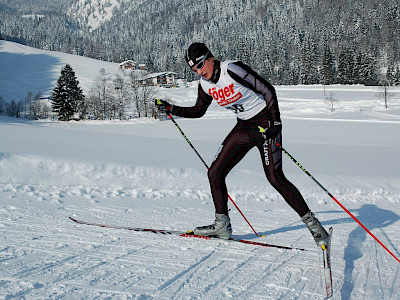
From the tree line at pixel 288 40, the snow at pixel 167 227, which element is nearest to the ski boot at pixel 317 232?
the snow at pixel 167 227

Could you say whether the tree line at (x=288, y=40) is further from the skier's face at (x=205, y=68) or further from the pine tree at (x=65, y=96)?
the skier's face at (x=205, y=68)

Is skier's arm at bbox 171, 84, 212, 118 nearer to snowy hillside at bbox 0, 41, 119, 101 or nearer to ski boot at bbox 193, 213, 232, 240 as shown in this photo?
ski boot at bbox 193, 213, 232, 240

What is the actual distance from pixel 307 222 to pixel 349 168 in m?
4.70

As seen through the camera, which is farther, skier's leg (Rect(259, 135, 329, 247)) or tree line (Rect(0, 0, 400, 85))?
tree line (Rect(0, 0, 400, 85))

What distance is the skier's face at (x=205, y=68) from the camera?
9.58 feet

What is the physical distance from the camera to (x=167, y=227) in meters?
3.53

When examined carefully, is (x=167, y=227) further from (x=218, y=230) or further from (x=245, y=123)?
(x=245, y=123)

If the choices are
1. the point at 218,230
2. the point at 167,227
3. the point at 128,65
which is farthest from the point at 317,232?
the point at 128,65

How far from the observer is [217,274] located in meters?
2.45

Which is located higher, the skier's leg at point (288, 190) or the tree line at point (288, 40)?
the tree line at point (288, 40)

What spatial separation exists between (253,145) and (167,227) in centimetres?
135

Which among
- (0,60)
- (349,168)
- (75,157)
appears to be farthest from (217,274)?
(0,60)

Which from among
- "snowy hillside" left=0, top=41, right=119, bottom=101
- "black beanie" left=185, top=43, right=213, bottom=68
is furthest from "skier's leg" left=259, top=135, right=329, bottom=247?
"snowy hillside" left=0, top=41, right=119, bottom=101

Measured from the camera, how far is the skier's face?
2.92 metres
